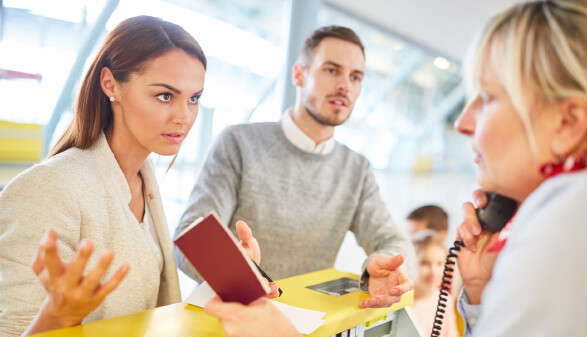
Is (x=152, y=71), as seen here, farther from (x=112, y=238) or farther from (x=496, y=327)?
(x=496, y=327)

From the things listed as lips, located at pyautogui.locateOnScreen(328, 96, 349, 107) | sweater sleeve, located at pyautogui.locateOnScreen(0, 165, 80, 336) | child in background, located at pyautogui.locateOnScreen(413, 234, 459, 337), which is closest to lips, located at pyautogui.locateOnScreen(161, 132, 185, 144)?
sweater sleeve, located at pyautogui.locateOnScreen(0, 165, 80, 336)

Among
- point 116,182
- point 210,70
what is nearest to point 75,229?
point 116,182

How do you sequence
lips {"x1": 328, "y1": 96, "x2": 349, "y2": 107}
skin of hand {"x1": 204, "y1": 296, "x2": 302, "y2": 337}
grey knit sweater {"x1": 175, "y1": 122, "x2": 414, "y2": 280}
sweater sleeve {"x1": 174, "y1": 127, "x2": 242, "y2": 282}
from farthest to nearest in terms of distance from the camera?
lips {"x1": 328, "y1": 96, "x2": 349, "y2": 107}, grey knit sweater {"x1": 175, "y1": 122, "x2": 414, "y2": 280}, sweater sleeve {"x1": 174, "y1": 127, "x2": 242, "y2": 282}, skin of hand {"x1": 204, "y1": 296, "x2": 302, "y2": 337}

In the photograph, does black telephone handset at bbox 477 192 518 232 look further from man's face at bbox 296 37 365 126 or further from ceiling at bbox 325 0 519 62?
ceiling at bbox 325 0 519 62

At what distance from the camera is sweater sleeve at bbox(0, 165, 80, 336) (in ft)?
4.12

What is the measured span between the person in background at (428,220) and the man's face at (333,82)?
1.31 meters

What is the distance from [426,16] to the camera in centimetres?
591

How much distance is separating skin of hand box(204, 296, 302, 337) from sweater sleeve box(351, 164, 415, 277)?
1.25 metres

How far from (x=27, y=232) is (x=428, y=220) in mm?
2784

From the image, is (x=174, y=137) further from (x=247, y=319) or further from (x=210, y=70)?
(x=210, y=70)

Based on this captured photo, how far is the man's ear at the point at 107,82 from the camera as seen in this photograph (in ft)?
5.36

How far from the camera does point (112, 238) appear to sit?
1.52 meters

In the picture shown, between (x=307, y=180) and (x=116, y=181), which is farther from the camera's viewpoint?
(x=307, y=180)

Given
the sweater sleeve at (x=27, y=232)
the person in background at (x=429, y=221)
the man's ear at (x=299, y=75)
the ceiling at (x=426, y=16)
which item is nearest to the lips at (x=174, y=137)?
the sweater sleeve at (x=27, y=232)
